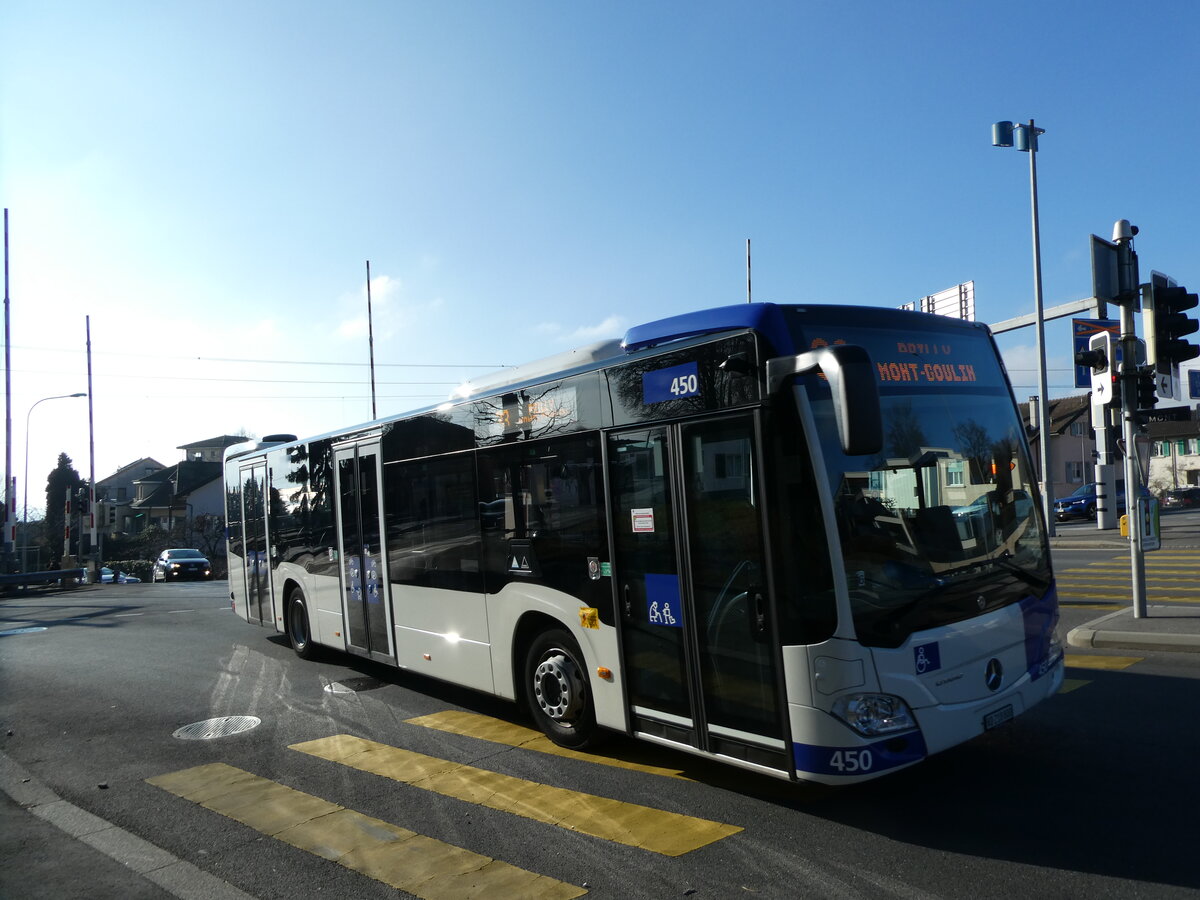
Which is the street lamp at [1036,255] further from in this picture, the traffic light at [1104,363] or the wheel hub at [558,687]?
the wheel hub at [558,687]

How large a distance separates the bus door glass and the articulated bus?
5.81 metres

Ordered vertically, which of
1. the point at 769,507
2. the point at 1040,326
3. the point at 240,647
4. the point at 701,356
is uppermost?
the point at 1040,326

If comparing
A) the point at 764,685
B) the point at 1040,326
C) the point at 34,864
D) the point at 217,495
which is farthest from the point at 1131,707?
the point at 217,495

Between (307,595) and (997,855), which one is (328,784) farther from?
(307,595)

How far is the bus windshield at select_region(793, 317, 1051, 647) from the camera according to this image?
4.88m

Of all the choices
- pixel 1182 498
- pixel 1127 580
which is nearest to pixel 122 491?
pixel 1182 498

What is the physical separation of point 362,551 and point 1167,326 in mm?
10282

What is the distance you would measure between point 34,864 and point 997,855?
5.29m

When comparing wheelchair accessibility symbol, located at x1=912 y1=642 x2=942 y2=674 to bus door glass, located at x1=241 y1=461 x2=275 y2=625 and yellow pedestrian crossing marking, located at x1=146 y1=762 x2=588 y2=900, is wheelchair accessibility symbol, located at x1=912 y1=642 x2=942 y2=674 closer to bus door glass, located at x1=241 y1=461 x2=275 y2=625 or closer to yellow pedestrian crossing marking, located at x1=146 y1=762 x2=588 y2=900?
yellow pedestrian crossing marking, located at x1=146 y1=762 x2=588 y2=900

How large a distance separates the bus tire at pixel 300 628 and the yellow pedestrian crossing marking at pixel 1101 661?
28.6ft

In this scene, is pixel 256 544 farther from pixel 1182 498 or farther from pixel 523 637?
pixel 1182 498

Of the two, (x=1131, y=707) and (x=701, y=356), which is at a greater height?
(x=701, y=356)

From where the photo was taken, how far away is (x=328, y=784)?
20.7 feet

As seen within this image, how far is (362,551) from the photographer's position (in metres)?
9.59
